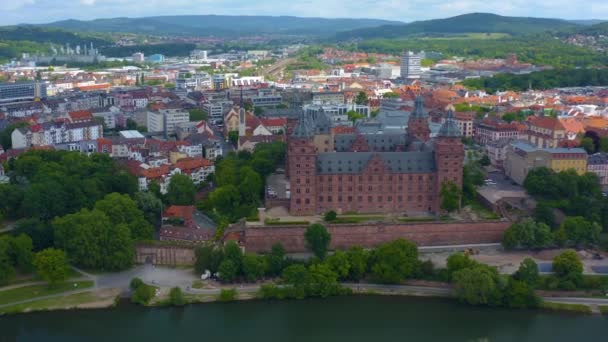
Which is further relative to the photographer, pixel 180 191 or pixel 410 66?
pixel 410 66

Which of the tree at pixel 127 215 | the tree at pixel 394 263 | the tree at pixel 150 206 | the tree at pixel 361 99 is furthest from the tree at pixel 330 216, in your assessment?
the tree at pixel 361 99

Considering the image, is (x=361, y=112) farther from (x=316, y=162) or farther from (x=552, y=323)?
(x=552, y=323)

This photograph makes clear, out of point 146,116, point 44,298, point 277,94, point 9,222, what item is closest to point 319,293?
point 44,298

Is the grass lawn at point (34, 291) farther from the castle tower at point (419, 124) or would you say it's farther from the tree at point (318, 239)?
the castle tower at point (419, 124)

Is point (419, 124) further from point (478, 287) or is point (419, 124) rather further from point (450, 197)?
point (478, 287)

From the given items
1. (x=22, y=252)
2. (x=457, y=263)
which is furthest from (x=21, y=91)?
(x=457, y=263)
